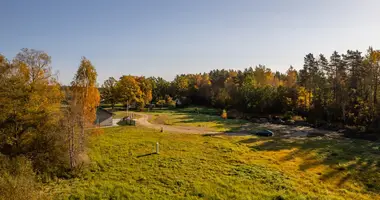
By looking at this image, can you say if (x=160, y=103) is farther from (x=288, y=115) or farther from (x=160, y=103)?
(x=288, y=115)

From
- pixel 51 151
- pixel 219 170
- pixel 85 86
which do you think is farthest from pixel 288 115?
pixel 51 151

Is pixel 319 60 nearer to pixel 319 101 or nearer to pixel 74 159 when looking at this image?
pixel 319 101

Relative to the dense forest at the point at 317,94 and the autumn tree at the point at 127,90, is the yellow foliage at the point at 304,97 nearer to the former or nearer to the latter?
the dense forest at the point at 317,94

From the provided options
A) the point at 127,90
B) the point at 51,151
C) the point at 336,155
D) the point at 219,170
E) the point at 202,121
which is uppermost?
the point at 127,90

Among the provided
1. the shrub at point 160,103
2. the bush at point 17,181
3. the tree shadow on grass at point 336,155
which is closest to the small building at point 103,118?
the bush at point 17,181

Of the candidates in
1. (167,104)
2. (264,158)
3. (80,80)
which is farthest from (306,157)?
(167,104)

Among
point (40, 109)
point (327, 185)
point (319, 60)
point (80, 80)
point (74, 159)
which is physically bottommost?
point (327, 185)
